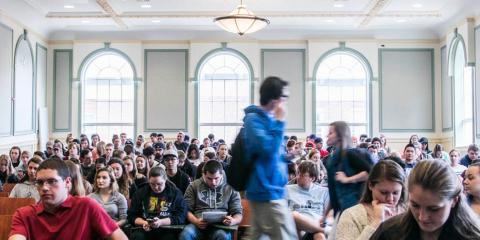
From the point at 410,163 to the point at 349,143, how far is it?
4.50m

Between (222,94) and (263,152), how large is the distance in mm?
12497

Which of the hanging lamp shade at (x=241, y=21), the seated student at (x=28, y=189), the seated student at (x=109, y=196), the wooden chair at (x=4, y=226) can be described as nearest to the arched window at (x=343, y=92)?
the hanging lamp shade at (x=241, y=21)

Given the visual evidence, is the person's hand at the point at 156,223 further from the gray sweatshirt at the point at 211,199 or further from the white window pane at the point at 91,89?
the white window pane at the point at 91,89

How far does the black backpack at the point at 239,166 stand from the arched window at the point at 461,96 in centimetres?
1088

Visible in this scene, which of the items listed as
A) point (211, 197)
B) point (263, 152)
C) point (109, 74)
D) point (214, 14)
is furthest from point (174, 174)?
→ point (109, 74)

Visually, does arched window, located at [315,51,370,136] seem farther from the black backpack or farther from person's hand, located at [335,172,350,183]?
the black backpack

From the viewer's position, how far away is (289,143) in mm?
9727

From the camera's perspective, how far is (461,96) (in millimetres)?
14141

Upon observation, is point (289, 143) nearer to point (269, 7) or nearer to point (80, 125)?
point (269, 7)

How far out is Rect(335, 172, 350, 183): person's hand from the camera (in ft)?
12.7

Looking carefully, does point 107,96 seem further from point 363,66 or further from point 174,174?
point 174,174

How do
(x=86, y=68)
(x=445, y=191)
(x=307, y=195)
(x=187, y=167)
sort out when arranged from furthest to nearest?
1. (x=86, y=68)
2. (x=187, y=167)
3. (x=307, y=195)
4. (x=445, y=191)

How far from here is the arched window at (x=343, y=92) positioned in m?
15.9

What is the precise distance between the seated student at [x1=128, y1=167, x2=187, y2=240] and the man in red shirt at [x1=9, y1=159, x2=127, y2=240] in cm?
306
